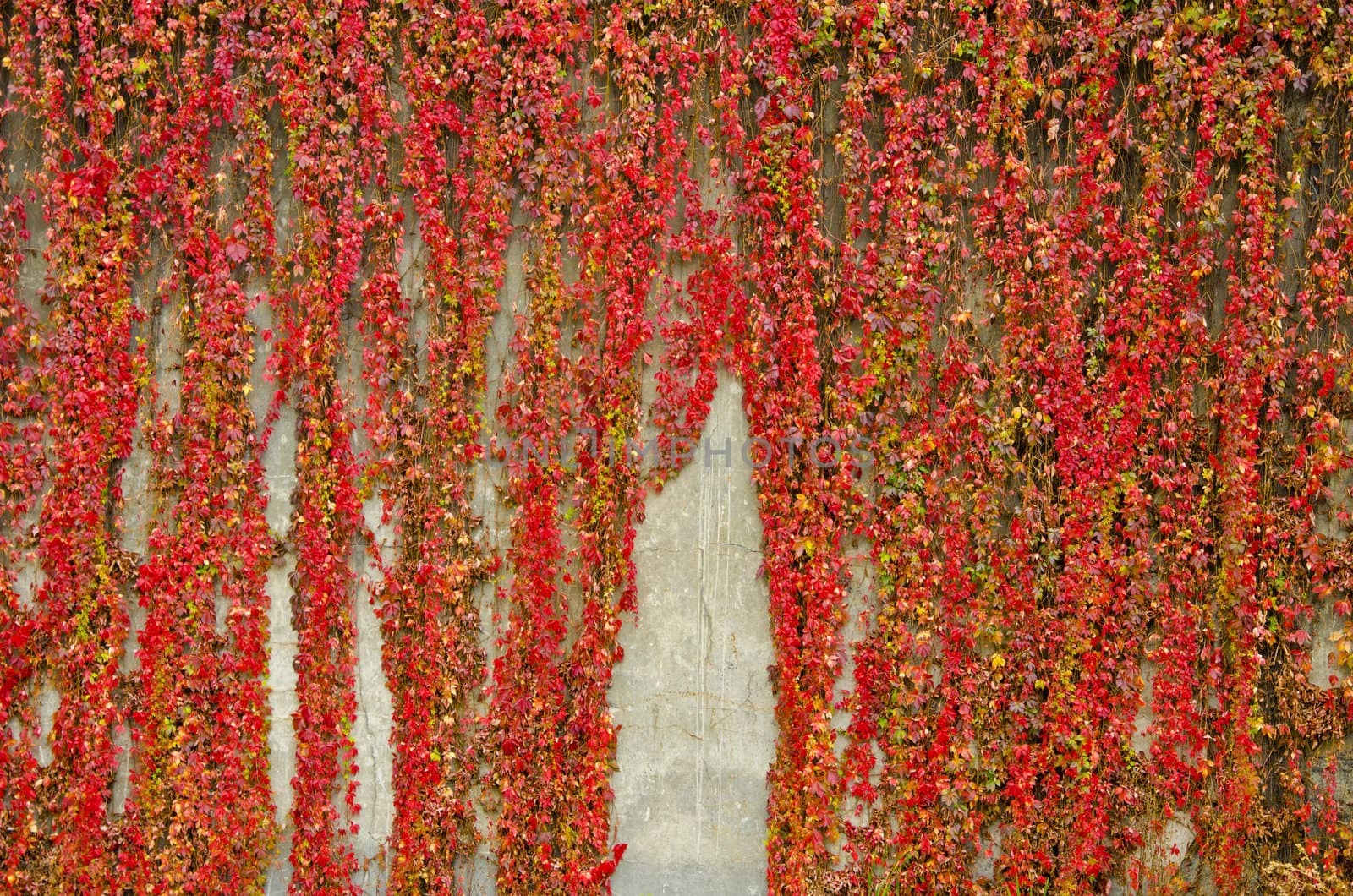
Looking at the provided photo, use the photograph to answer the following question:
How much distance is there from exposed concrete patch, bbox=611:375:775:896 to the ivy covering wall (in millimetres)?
105

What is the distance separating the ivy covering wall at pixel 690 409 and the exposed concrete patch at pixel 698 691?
105 mm

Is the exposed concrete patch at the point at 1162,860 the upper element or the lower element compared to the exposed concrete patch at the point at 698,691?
lower

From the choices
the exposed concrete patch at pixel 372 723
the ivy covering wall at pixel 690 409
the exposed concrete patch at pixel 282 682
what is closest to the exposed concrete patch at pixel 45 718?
the ivy covering wall at pixel 690 409

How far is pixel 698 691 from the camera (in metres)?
3.86

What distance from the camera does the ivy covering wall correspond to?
12.1 feet

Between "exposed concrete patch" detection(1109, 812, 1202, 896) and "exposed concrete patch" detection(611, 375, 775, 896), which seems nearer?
"exposed concrete patch" detection(1109, 812, 1202, 896)

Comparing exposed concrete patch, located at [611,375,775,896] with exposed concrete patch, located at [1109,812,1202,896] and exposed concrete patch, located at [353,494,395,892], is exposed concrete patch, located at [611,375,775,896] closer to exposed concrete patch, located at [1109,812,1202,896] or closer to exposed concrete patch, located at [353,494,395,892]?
exposed concrete patch, located at [353,494,395,892]

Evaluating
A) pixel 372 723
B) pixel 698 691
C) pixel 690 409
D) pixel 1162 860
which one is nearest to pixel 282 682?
pixel 372 723

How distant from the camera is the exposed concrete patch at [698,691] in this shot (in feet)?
12.6

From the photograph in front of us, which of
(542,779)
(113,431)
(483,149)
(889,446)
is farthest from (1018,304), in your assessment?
(113,431)

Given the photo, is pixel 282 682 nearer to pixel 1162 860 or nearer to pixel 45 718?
pixel 45 718

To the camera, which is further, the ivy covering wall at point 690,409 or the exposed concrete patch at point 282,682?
the exposed concrete patch at point 282,682

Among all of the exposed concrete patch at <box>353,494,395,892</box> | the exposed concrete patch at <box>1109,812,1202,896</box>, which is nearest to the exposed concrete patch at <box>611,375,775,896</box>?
the exposed concrete patch at <box>353,494,395,892</box>

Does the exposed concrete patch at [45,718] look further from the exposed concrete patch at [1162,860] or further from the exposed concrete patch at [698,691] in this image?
the exposed concrete patch at [1162,860]
